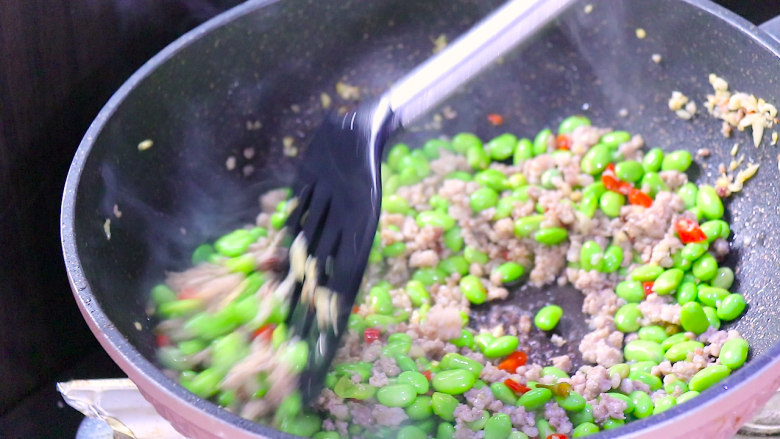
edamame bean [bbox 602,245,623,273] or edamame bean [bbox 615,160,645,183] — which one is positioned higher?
edamame bean [bbox 615,160,645,183]

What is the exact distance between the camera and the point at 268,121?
4.73ft

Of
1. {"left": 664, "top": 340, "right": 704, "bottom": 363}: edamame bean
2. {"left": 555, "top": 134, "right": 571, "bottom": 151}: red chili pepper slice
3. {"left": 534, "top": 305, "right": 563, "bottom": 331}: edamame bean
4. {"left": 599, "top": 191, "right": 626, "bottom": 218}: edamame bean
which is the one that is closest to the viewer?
{"left": 664, "top": 340, "right": 704, "bottom": 363}: edamame bean

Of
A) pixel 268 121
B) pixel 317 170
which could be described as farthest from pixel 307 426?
pixel 268 121

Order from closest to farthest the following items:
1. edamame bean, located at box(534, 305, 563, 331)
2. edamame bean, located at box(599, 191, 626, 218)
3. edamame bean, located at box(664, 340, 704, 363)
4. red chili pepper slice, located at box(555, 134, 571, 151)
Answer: edamame bean, located at box(664, 340, 704, 363)
edamame bean, located at box(534, 305, 563, 331)
edamame bean, located at box(599, 191, 626, 218)
red chili pepper slice, located at box(555, 134, 571, 151)

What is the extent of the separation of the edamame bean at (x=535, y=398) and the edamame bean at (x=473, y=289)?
23cm

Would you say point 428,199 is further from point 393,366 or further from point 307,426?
point 307,426

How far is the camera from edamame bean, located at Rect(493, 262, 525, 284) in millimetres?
1315

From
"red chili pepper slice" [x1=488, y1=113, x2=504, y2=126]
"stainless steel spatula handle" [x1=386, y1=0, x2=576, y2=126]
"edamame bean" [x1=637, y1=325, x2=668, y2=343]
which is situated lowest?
"edamame bean" [x1=637, y1=325, x2=668, y2=343]

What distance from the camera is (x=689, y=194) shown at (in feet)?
4.40

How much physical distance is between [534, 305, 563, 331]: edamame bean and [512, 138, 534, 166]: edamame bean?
12.4 inches

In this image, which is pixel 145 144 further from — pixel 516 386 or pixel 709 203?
pixel 709 203

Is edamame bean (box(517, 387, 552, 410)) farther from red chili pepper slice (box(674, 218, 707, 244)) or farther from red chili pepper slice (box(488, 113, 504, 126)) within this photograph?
red chili pepper slice (box(488, 113, 504, 126))

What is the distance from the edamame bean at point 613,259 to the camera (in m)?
1.30

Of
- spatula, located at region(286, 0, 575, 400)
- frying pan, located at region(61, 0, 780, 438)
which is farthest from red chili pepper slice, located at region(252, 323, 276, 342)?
frying pan, located at region(61, 0, 780, 438)
